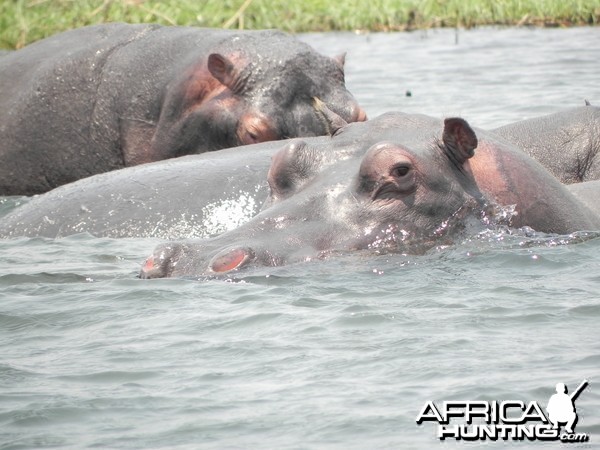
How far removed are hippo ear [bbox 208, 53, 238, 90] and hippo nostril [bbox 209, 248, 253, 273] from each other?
16.0 ft

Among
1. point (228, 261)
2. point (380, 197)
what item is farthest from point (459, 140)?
point (228, 261)

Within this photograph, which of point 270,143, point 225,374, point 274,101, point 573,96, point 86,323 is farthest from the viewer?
point 573,96

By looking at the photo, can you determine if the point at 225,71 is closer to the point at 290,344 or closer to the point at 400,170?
the point at 400,170

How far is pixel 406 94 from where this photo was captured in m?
17.4

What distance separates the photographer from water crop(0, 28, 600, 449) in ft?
17.1

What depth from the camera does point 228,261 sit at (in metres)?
6.56

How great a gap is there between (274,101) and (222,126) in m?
0.46

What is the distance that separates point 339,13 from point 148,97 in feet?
42.3

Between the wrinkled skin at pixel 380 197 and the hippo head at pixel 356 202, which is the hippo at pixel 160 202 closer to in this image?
the wrinkled skin at pixel 380 197

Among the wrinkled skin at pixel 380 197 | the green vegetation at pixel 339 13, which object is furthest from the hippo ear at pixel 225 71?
the green vegetation at pixel 339 13

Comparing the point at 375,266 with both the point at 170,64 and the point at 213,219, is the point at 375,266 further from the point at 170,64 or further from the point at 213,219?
the point at 170,64

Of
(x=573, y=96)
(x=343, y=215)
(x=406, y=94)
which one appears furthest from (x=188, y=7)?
(x=343, y=215)

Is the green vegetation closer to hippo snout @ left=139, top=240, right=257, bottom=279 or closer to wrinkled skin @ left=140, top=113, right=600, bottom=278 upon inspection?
wrinkled skin @ left=140, top=113, right=600, bottom=278

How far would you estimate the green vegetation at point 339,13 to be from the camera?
2089 centimetres
